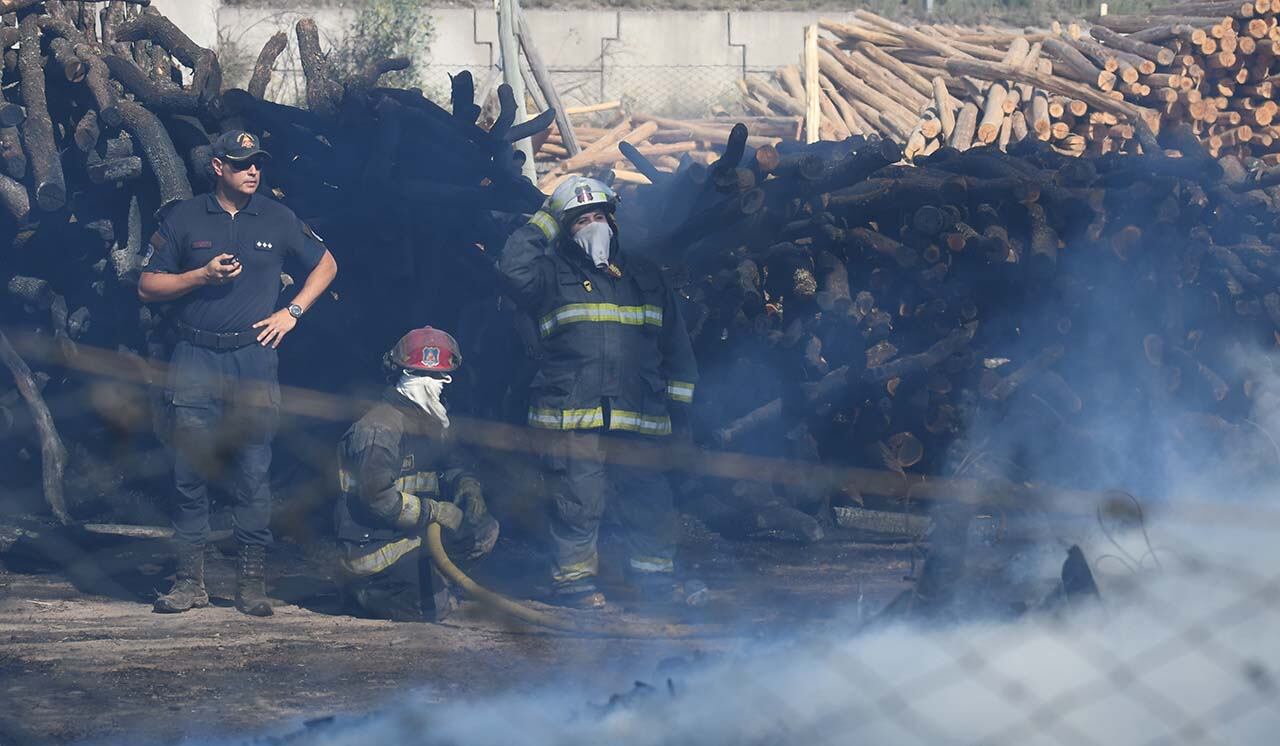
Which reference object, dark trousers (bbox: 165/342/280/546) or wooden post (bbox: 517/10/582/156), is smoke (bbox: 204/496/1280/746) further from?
wooden post (bbox: 517/10/582/156)

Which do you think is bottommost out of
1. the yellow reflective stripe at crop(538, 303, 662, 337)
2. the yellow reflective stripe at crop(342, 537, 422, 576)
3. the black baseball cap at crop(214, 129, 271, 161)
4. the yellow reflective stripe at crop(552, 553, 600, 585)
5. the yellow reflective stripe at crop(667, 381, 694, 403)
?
the yellow reflective stripe at crop(552, 553, 600, 585)

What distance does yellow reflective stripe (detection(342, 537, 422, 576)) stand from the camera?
6953 millimetres

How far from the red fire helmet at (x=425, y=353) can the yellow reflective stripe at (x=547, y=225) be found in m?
0.80

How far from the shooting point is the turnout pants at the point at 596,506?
7.39 meters

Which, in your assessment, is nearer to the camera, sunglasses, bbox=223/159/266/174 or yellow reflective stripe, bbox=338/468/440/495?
yellow reflective stripe, bbox=338/468/440/495

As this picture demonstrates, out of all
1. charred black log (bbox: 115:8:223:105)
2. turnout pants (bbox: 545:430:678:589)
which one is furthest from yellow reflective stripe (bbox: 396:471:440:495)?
charred black log (bbox: 115:8:223:105)

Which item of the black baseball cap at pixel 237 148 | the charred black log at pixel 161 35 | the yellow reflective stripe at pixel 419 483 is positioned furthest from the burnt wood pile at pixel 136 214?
the yellow reflective stripe at pixel 419 483

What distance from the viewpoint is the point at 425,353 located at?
706cm

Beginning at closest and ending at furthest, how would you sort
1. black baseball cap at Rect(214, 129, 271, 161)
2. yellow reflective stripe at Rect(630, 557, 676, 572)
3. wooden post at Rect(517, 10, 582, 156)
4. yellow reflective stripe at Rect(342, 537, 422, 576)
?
1. yellow reflective stripe at Rect(342, 537, 422, 576)
2. black baseball cap at Rect(214, 129, 271, 161)
3. yellow reflective stripe at Rect(630, 557, 676, 572)
4. wooden post at Rect(517, 10, 582, 156)

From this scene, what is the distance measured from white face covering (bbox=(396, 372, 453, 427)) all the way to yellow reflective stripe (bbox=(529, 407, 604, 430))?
0.56 m

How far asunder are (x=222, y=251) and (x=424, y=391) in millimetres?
1307

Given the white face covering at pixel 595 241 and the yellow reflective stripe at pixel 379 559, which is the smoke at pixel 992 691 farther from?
the white face covering at pixel 595 241

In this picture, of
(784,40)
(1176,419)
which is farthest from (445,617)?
(784,40)

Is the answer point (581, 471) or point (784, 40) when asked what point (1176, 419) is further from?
point (784, 40)
